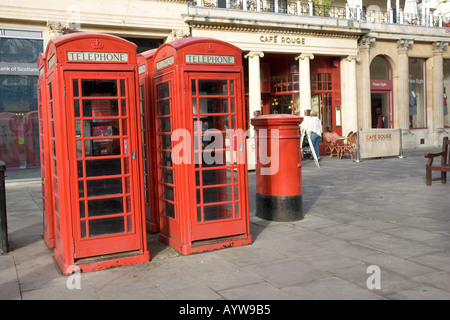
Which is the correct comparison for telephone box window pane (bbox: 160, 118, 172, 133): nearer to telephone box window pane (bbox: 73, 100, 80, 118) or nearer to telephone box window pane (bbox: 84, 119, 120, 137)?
telephone box window pane (bbox: 84, 119, 120, 137)

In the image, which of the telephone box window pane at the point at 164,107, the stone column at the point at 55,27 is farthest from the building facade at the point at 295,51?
the telephone box window pane at the point at 164,107

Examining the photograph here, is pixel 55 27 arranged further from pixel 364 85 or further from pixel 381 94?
pixel 381 94

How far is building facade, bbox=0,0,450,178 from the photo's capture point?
1430 cm

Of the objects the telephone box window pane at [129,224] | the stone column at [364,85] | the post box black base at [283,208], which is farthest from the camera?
the stone column at [364,85]

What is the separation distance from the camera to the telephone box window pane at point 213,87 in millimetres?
5695

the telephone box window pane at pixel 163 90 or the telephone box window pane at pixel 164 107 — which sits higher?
the telephone box window pane at pixel 163 90

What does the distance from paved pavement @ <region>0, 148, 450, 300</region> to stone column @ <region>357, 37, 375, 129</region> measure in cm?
1315

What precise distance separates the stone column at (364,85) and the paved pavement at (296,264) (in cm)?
1315

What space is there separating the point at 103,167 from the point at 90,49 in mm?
1274

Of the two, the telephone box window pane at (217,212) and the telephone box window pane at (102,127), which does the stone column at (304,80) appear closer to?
the telephone box window pane at (217,212)
